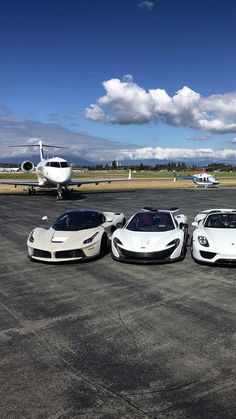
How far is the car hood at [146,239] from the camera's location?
1059cm

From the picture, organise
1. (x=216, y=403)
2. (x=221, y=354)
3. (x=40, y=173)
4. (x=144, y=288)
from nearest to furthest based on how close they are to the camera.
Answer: (x=216, y=403) < (x=221, y=354) < (x=144, y=288) < (x=40, y=173)

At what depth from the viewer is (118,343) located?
6.01m

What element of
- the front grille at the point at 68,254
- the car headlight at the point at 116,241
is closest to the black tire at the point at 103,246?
the car headlight at the point at 116,241

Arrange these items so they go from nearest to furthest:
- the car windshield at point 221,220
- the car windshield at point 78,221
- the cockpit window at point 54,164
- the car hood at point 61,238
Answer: the car hood at point 61,238 < the car windshield at point 221,220 < the car windshield at point 78,221 < the cockpit window at point 54,164

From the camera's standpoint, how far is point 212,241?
10508 millimetres

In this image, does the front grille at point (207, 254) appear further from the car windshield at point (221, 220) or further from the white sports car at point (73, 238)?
the white sports car at point (73, 238)

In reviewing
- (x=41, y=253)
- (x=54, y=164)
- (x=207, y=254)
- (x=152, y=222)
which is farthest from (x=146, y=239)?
(x=54, y=164)

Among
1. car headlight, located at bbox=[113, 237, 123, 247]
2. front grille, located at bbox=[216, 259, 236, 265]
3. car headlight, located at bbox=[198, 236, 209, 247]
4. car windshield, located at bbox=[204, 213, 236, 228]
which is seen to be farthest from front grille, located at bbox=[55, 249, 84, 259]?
car windshield, located at bbox=[204, 213, 236, 228]

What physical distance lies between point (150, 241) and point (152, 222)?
5.01 ft

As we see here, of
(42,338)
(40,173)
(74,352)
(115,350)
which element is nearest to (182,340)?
(115,350)

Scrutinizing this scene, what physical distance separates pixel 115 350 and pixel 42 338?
1221 millimetres

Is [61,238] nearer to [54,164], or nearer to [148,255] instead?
[148,255]

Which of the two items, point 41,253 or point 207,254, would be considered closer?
point 207,254

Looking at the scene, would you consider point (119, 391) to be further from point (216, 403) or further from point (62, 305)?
point (62, 305)
